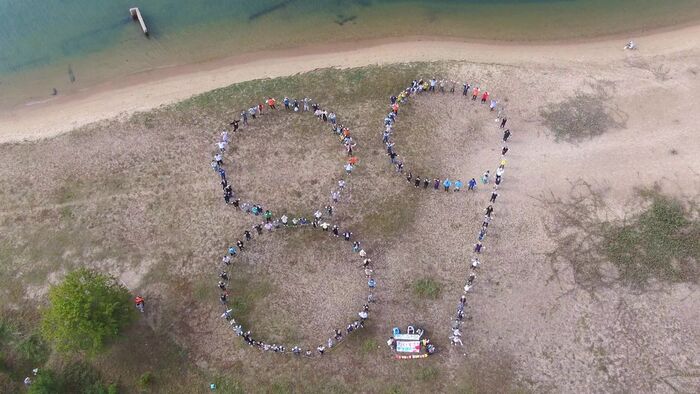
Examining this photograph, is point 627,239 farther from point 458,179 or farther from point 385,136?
point 385,136

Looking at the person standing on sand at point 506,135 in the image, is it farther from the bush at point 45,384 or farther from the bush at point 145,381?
the bush at point 45,384

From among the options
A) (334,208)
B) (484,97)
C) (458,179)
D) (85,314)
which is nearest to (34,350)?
(85,314)

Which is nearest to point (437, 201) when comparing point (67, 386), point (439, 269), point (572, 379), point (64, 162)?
point (439, 269)

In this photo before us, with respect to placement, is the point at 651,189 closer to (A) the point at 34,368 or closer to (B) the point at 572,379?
(B) the point at 572,379

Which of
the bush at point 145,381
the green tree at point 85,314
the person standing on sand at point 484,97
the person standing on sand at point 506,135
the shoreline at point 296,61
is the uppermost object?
the shoreline at point 296,61

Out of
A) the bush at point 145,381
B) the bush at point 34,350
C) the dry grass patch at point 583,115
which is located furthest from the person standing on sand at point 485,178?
the bush at point 34,350

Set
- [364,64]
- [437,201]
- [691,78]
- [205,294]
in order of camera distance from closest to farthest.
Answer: [205,294] → [437,201] → [691,78] → [364,64]
